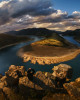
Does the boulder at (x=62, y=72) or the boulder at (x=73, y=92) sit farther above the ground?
the boulder at (x=62, y=72)

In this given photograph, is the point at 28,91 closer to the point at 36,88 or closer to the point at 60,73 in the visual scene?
the point at 36,88

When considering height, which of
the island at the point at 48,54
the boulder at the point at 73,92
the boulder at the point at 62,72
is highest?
the island at the point at 48,54

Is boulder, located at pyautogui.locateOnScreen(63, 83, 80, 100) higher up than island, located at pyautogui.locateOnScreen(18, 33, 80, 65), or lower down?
lower down

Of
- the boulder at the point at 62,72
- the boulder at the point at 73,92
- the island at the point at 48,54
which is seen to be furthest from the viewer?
the island at the point at 48,54

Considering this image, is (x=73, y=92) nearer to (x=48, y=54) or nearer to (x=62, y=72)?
(x=62, y=72)

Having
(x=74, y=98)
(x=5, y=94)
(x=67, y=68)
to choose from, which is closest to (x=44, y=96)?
(x=74, y=98)

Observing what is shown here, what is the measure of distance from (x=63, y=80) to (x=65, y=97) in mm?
12365

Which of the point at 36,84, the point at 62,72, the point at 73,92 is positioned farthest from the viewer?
the point at 62,72

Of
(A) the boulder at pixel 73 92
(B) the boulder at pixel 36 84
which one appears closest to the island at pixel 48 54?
(B) the boulder at pixel 36 84

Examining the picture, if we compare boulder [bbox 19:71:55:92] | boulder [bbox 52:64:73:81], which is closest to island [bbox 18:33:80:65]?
boulder [bbox 52:64:73:81]

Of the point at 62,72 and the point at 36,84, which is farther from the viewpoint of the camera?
the point at 62,72

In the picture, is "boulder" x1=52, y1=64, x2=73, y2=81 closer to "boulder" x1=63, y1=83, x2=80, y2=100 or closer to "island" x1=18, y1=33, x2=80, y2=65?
"boulder" x1=63, y1=83, x2=80, y2=100

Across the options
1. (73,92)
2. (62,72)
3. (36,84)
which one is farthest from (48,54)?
(73,92)

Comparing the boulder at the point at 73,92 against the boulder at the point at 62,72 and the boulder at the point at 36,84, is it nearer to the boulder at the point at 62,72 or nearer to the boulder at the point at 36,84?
the boulder at the point at 36,84
